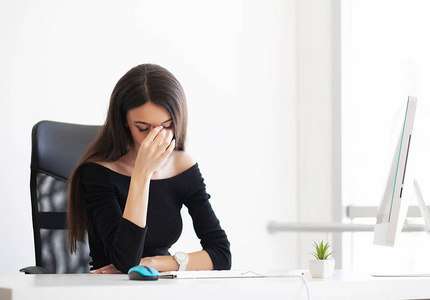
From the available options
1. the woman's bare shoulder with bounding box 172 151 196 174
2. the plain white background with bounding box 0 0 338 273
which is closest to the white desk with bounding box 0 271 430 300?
the woman's bare shoulder with bounding box 172 151 196 174

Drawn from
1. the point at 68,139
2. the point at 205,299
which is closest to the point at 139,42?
the point at 68,139

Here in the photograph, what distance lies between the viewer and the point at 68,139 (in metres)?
2.16

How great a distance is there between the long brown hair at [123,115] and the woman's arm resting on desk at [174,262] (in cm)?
31

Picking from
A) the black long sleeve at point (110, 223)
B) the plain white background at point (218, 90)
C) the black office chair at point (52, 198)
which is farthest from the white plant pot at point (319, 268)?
the plain white background at point (218, 90)

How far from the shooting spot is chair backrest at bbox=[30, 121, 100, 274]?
2.04 m

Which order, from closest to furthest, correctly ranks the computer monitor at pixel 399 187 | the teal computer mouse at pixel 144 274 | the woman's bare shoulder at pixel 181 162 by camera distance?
the teal computer mouse at pixel 144 274
the computer monitor at pixel 399 187
the woman's bare shoulder at pixel 181 162

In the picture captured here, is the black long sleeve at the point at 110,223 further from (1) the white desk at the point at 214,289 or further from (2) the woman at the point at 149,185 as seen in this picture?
(1) the white desk at the point at 214,289

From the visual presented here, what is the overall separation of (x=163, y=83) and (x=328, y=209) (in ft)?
5.99

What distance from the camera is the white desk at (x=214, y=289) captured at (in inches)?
35.6

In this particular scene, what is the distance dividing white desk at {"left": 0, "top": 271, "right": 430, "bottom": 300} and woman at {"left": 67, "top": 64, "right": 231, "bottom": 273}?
679mm

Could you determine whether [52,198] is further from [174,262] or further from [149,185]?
[174,262]

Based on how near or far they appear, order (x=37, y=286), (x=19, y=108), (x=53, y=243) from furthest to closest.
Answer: (x=19, y=108), (x=53, y=243), (x=37, y=286)

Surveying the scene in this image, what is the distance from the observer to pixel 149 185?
1.91m

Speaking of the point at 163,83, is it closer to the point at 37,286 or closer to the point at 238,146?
the point at 37,286
